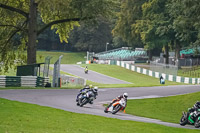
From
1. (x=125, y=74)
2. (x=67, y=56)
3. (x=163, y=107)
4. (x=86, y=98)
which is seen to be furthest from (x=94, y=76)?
(x=67, y=56)

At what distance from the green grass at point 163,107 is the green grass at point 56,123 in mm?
5383

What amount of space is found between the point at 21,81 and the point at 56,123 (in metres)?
17.9

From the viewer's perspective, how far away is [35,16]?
36875 mm

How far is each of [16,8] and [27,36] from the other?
162 inches

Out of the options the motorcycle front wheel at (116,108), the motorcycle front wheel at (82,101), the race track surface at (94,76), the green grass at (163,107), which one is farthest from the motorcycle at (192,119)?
the race track surface at (94,76)

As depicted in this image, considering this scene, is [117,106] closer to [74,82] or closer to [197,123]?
[197,123]

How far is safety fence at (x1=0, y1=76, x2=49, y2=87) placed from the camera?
30469 millimetres

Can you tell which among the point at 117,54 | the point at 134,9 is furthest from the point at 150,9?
the point at 117,54

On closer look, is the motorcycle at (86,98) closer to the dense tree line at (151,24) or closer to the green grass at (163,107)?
the green grass at (163,107)

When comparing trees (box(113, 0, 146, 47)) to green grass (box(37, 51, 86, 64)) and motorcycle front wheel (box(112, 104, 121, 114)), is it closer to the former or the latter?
green grass (box(37, 51, 86, 64))

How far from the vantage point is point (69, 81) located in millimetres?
41031

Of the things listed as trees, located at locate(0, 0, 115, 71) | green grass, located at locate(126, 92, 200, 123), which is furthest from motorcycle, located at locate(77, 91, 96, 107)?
trees, located at locate(0, 0, 115, 71)

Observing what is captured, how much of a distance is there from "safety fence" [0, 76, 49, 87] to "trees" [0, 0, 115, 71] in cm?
595

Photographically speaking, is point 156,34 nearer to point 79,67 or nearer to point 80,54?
point 79,67
